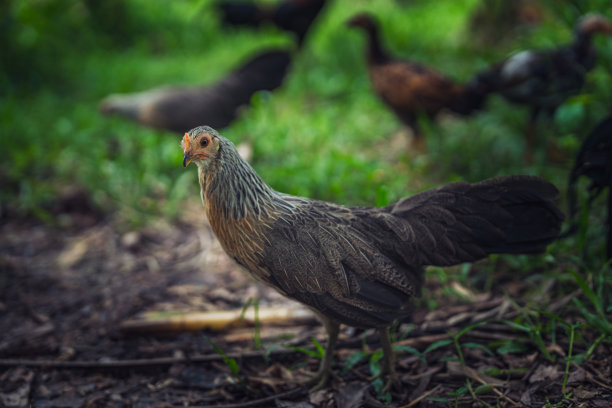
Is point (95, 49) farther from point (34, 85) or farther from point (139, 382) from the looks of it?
point (139, 382)

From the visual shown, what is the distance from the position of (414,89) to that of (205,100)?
2.59 metres

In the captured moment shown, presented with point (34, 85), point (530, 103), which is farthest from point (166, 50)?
point (530, 103)

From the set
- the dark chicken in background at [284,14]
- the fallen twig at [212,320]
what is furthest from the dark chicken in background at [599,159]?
the dark chicken in background at [284,14]

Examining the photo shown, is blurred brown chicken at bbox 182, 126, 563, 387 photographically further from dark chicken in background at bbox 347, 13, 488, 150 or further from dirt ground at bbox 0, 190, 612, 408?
dark chicken in background at bbox 347, 13, 488, 150

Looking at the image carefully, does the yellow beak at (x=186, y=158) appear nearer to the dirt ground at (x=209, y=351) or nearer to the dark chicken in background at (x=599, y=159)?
the dirt ground at (x=209, y=351)

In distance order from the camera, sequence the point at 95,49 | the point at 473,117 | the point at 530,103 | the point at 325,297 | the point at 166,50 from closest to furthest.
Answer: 1. the point at 325,297
2. the point at 530,103
3. the point at 473,117
4. the point at 95,49
5. the point at 166,50

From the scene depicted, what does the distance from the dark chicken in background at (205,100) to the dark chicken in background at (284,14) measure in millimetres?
1578

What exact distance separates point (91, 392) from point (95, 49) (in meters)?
9.17

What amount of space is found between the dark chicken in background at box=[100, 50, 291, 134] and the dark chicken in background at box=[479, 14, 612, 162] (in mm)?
3248

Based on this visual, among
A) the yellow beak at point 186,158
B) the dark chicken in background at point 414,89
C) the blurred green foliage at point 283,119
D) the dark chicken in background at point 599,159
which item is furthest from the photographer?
the dark chicken in background at point 414,89

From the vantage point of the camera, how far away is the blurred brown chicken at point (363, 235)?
98.1 inches

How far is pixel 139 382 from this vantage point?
288cm

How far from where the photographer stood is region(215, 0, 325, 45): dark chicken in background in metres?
8.35

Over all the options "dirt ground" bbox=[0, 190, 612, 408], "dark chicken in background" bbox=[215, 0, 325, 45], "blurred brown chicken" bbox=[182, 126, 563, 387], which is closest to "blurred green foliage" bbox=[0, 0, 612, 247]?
"dark chicken in background" bbox=[215, 0, 325, 45]
